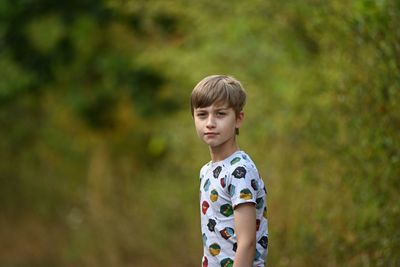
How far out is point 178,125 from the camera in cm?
1147

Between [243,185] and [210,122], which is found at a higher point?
[210,122]

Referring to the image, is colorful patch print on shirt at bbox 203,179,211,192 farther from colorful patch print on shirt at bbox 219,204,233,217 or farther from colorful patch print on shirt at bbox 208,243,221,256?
colorful patch print on shirt at bbox 208,243,221,256

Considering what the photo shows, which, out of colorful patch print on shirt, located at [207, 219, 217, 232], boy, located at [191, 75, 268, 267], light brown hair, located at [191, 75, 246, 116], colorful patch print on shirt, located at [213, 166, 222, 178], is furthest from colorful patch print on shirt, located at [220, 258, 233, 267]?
light brown hair, located at [191, 75, 246, 116]

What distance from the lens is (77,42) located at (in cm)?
1368

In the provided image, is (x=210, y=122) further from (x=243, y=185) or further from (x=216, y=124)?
(x=243, y=185)

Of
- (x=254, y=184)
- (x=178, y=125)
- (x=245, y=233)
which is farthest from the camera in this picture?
(x=178, y=125)

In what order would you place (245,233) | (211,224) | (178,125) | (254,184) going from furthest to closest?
(178,125) → (211,224) → (254,184) → (245,233)

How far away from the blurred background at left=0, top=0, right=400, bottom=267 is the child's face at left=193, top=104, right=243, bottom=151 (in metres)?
1.94

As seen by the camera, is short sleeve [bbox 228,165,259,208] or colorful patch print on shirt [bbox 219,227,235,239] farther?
colorful patch print on shirt [bbox 219,227,235,239]

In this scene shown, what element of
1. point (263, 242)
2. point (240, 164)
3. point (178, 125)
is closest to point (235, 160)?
point (240, 164)

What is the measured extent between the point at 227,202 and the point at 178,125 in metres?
7.57

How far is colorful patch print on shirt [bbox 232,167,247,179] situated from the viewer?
387cm

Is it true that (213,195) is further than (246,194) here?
Yes

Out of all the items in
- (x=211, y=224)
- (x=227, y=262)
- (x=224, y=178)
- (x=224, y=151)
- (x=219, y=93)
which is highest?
(x=219, y=93)
